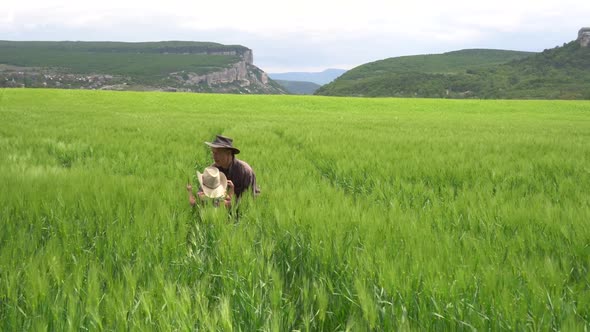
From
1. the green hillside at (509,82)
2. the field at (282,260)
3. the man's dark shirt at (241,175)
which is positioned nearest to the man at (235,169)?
the man's dark shirt at (241,175)

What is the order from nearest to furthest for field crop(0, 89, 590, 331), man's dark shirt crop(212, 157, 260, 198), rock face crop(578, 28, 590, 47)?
1. field crop(0, 89, 590, 331)
2. man's dark shirt crop(212, 157, 260, 198)
3. rock face crop(578, 28, 590, 47)

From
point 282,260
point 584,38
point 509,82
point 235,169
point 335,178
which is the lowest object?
point 335,178

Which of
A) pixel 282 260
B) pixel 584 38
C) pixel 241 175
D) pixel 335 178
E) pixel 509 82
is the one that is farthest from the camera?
pixel 584 38

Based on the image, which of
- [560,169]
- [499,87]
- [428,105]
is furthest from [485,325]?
[499,87]

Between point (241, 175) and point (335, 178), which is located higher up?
point (241, 175)

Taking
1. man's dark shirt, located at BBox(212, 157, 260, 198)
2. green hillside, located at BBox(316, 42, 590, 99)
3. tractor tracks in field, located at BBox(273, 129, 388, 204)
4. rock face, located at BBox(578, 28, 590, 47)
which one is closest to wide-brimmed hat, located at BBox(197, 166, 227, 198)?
man's dark shirt, located at BBox(212, 157, 260, 198)

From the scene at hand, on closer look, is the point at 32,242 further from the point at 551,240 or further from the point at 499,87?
the point at 499,87

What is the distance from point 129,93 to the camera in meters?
39.9

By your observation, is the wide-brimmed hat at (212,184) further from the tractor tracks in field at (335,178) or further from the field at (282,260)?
the tractor tracks in field at (335,178)

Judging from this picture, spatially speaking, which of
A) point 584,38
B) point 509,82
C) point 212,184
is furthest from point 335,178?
point 584,38

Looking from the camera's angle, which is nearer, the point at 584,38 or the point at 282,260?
the point at 282,260

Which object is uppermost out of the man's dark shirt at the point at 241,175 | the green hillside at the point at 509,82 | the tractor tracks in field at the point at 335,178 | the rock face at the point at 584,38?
the rock face at the point at 584,38

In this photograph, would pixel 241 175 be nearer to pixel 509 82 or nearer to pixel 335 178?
pixel 335 178

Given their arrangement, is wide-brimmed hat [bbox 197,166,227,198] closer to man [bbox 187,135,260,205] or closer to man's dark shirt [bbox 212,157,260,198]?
man [bbox 187,135,260,205]
